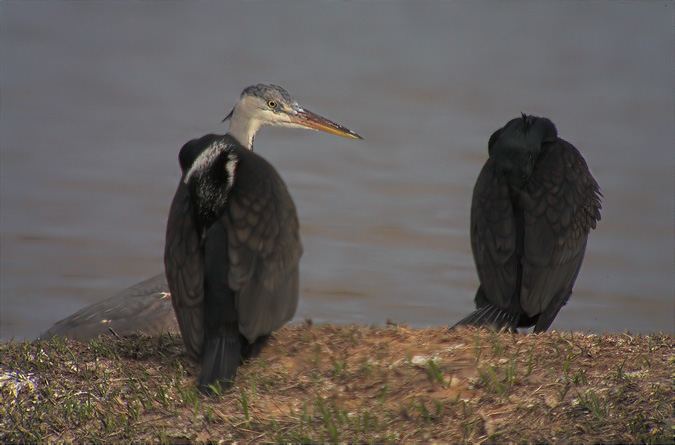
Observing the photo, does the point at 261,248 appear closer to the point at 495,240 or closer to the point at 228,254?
the point at 228,254

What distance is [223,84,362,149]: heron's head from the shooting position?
6930 mm

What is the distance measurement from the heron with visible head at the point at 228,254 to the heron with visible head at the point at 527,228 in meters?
1.58

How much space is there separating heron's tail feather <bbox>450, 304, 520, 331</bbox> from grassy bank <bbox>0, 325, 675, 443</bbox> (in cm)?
35

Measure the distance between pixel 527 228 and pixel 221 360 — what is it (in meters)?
2.48

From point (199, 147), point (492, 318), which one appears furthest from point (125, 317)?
point (492, 318)

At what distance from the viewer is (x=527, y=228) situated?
5.58 metres

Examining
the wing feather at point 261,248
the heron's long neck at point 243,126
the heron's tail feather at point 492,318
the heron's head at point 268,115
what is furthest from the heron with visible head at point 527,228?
the heron's long neck at point 243,126

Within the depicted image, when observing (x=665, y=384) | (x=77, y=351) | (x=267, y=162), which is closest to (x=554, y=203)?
(x=665, y=384)

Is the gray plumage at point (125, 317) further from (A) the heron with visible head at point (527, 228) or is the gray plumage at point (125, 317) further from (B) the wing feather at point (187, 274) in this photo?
(A) the heron with visible head at point (527, 228)

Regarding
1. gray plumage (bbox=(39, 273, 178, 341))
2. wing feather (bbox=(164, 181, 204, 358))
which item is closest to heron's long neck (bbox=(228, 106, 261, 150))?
gray plumage (bbox=(39, 273, 178, 341))

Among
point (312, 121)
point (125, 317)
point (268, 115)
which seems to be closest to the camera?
point (125, 317)

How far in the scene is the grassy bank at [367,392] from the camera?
4.05 meters

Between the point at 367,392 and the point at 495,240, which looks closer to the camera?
the point at 367,392

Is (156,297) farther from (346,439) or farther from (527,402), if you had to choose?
(527,402)
